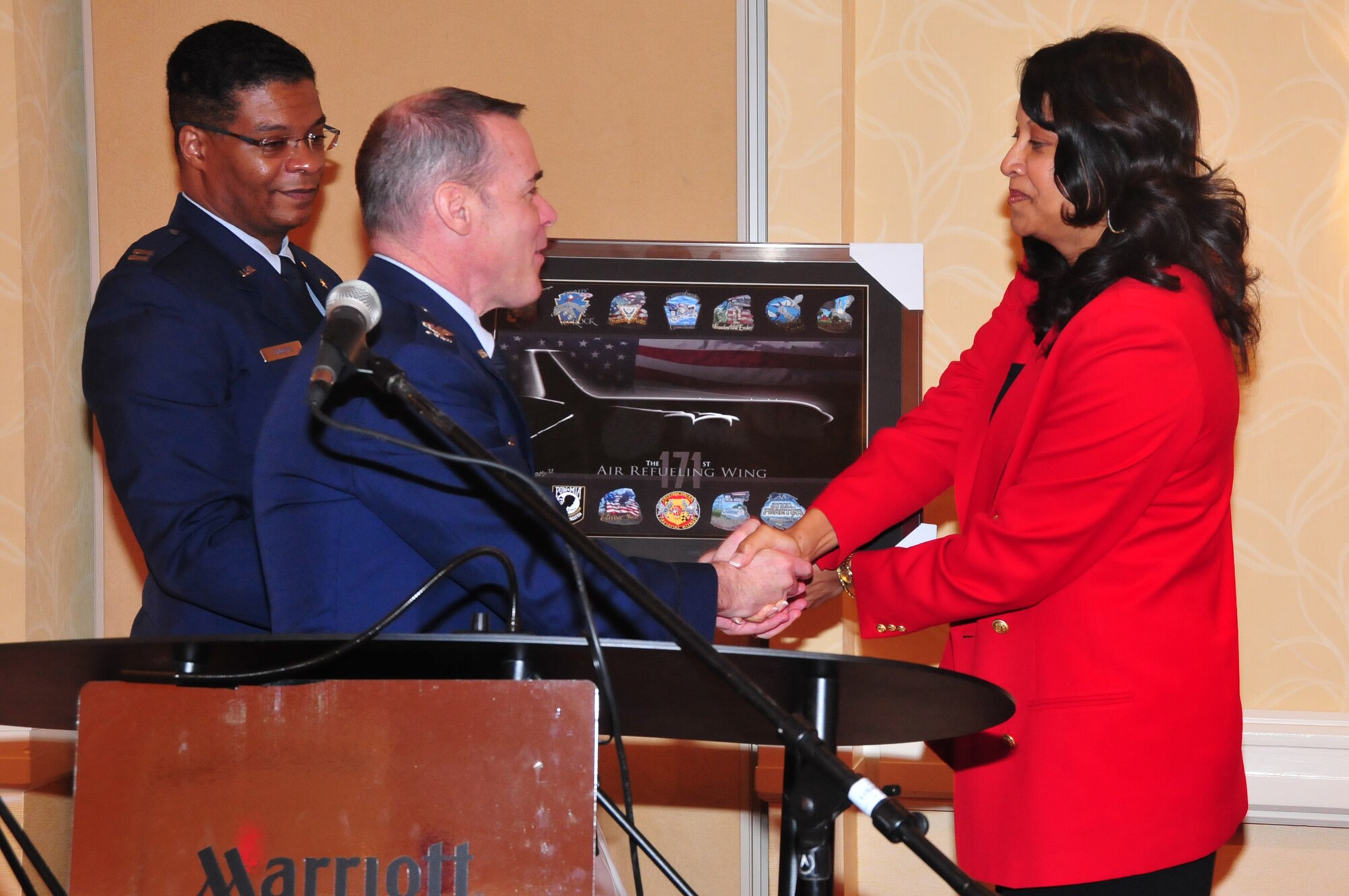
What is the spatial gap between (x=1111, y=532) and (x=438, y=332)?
3.14 ft

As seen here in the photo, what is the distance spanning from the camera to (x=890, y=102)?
9.24 feet

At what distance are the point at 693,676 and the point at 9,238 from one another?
2.16 metres

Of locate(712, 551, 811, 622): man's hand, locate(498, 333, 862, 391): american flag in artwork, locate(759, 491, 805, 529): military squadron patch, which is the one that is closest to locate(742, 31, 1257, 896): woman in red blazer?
locate(712, 551, 811, 622): man's hand

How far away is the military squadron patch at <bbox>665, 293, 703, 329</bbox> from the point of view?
8.11 feet

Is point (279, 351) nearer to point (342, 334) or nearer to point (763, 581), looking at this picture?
point (763, 581)

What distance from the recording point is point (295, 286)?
2172mm

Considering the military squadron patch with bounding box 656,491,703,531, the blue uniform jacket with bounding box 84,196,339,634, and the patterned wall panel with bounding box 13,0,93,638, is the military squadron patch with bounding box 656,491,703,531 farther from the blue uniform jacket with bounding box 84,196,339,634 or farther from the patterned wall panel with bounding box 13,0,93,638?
the patterned wall panel with bounding box 13,0,93,638

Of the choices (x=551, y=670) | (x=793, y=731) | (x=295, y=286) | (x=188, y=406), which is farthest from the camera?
(x=295, y=286)

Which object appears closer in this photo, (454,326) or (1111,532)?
(454,326)

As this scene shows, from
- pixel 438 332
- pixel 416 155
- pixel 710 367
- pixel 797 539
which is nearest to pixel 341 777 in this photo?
pixel 438 332

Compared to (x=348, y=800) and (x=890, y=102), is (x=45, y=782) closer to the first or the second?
(x=348, y=800)

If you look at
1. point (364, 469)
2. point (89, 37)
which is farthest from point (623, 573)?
point (89, 37)

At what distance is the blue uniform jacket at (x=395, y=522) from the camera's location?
4.49 feet

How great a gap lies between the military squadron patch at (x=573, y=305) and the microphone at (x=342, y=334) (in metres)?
1.38
